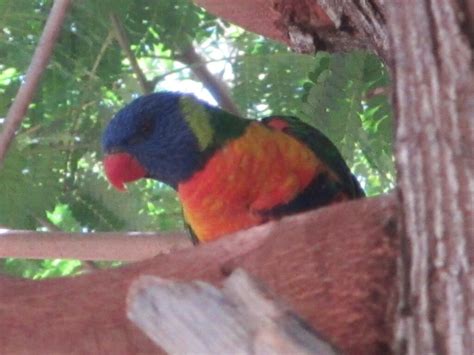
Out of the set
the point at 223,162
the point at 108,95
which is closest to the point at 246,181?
the point at 223,162

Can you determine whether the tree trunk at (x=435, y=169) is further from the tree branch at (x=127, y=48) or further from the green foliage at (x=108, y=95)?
the tree branch at (x=127, y=48)

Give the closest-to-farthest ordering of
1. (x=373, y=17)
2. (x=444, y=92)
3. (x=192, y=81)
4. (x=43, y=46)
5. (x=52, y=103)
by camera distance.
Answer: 1. (x=444, y=92)
2. (x=373, y=17)
3. (x=43, y=46)
4. (x=52, y=103)
5. (x=192, y=81)

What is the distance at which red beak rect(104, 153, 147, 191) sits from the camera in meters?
1.09

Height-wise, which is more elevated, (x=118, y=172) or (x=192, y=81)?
(x=192, y=81)

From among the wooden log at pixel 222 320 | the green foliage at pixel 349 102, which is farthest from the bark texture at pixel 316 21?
the wooden log at pixel 222 320

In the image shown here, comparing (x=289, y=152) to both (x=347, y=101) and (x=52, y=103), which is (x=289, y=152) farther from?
(x=52, y=103)

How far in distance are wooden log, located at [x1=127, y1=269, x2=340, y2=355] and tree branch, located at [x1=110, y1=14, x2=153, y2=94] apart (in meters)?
0.74

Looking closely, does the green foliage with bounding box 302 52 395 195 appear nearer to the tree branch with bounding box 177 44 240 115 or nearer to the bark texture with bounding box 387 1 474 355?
the tree branch with bounding box 177 44 240 115

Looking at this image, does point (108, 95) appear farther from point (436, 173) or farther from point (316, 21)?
point (436, 173)

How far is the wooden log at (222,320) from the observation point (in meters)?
0.48

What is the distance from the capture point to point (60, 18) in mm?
1019

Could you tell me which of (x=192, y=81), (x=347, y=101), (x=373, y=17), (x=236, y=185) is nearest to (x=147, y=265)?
(x=373, y=17)

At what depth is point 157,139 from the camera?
1162 mm

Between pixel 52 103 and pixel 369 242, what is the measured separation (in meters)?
0.85
